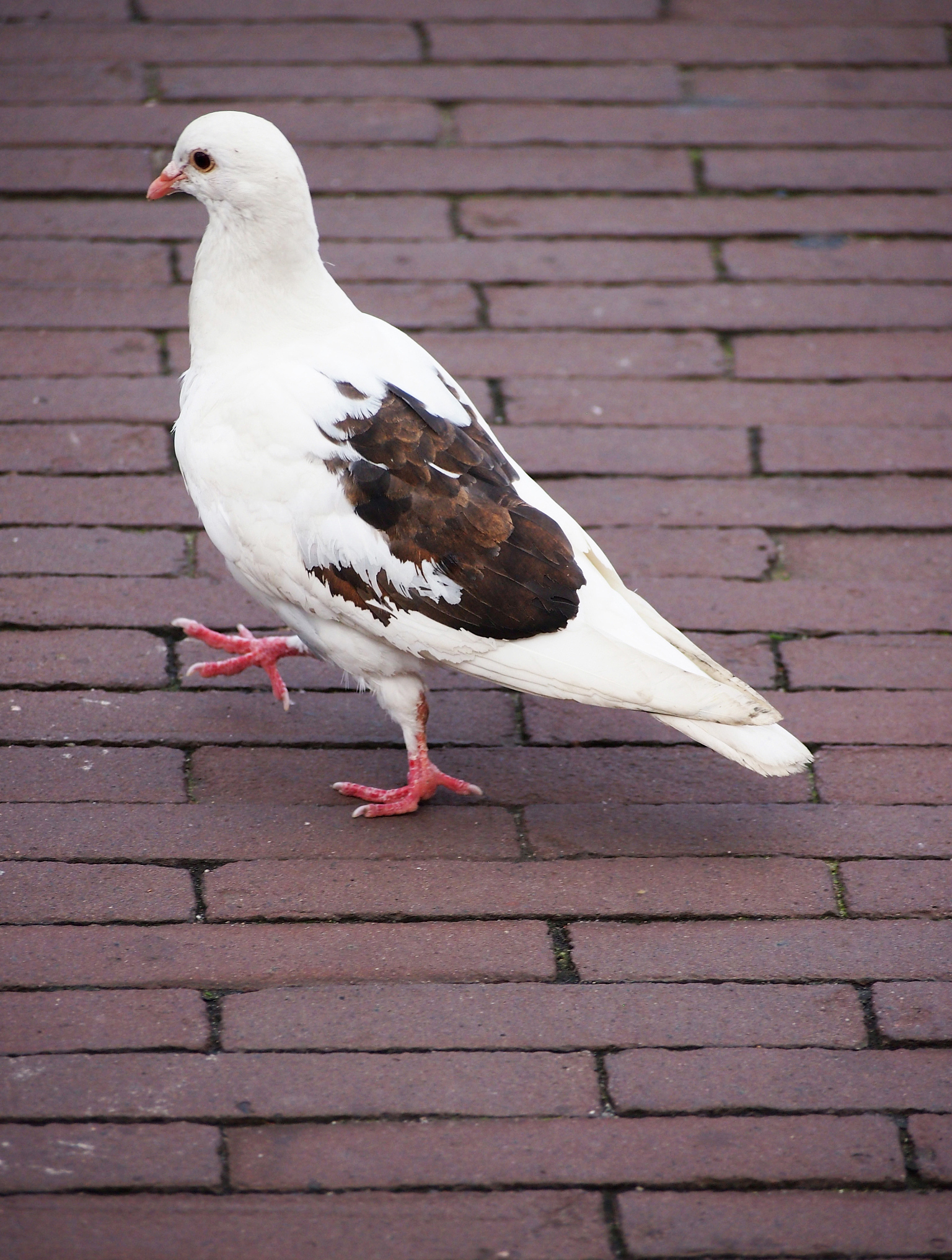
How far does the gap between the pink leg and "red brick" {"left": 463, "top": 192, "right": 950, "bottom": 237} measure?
2.05m

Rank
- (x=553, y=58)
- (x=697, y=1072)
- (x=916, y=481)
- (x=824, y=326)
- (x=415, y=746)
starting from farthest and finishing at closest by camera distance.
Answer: (x=553, y=58) < (x=824, y=326) < (x=916, y=481) < (x=415, y=746) < (x=697, y=1072)

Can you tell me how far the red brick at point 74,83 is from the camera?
4.59 m

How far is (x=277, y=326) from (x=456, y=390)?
392 mm

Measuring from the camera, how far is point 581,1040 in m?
2.34

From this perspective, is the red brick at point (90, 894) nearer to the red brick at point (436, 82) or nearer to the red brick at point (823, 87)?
the red brick at point (436, 82)

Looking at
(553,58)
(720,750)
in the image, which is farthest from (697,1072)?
(553,58)

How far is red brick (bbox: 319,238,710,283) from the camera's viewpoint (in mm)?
4148

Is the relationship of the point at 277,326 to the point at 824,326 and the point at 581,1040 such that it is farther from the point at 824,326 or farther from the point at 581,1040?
the point at 824,326

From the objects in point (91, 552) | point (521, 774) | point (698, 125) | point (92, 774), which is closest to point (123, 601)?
point (91, 552)

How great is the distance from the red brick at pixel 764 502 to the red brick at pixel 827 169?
1334mm

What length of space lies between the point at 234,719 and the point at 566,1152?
128 cm

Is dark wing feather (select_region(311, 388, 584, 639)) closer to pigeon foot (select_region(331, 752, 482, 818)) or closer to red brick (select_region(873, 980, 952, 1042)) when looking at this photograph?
pigeon foot (select_region(331, 752, 482, 818))

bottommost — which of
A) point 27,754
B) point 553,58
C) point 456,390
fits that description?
point 27,754

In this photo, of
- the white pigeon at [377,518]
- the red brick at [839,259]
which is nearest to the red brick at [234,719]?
the white pigeon at [377,518]
